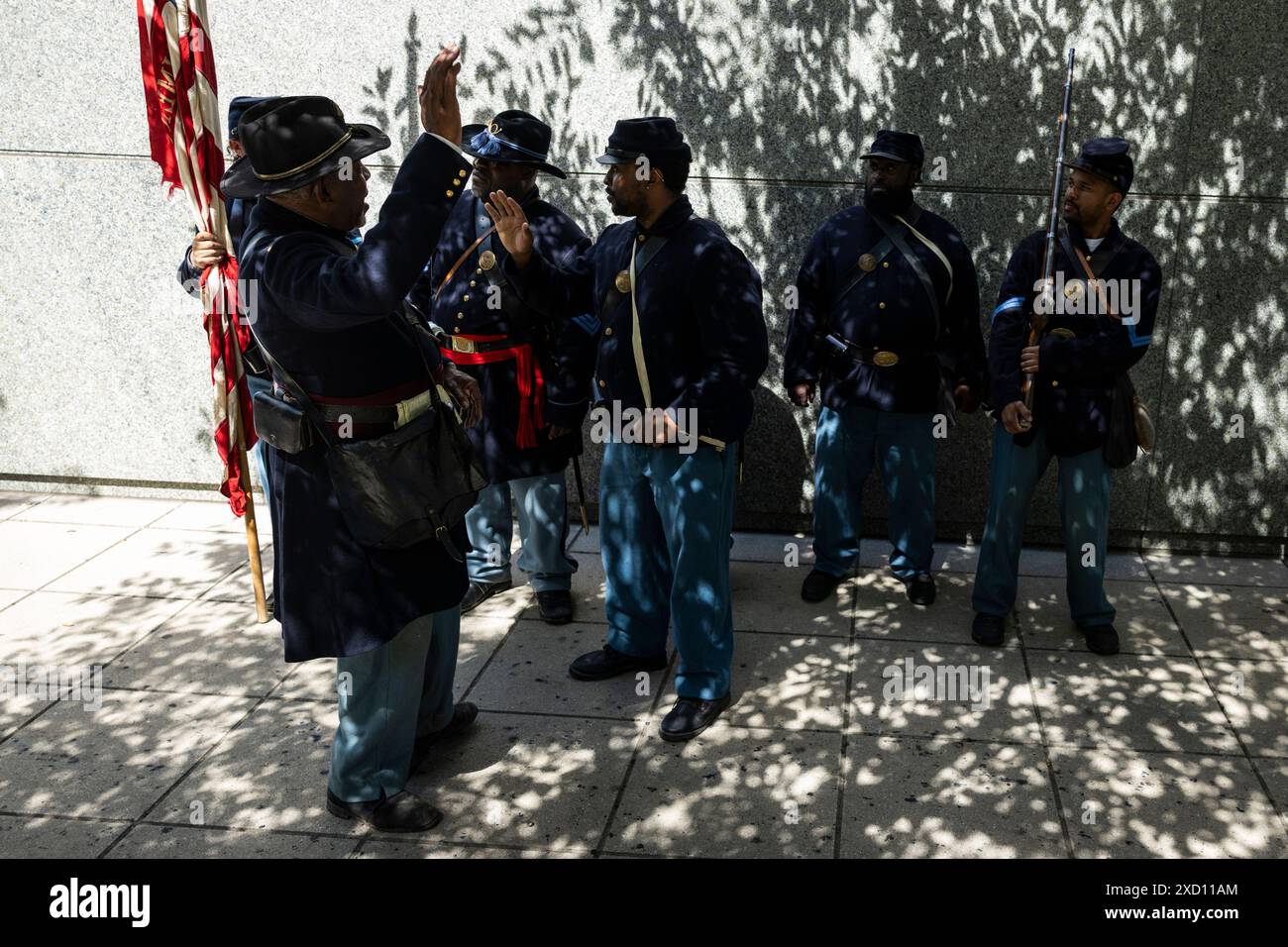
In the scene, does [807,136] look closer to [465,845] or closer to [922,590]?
[922,590]

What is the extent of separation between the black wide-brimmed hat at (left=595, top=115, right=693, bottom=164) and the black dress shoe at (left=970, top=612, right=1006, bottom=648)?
252 cm

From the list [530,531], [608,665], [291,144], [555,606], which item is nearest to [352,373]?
[291,144]

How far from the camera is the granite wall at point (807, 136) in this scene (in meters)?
6.46

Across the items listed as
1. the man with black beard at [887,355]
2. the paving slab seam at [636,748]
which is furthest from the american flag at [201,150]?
the man with black beard at [887,355]

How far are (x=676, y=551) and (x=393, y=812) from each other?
1.47 metres

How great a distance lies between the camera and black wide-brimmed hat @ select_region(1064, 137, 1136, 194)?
17.6ft

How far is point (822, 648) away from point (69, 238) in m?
4.99

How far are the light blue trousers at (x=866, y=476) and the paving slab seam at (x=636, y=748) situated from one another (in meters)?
1.12

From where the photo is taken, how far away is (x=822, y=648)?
5723 millimetres

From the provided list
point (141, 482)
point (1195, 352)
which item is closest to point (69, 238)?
point (141, 482)

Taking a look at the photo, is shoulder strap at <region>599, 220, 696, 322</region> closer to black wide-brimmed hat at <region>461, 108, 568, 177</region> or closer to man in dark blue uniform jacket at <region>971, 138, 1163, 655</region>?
black wide-brimmed hat at <region>461, 108, 568, 177</region>

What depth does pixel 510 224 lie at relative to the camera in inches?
189

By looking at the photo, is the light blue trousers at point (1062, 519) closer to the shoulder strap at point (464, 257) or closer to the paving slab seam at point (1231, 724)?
the paving slab seam at point (1231, 724)

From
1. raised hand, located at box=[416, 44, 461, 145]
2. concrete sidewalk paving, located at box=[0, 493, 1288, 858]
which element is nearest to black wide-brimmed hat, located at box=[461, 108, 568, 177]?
raised hand, located at box=[416, 44, 461, 145]
